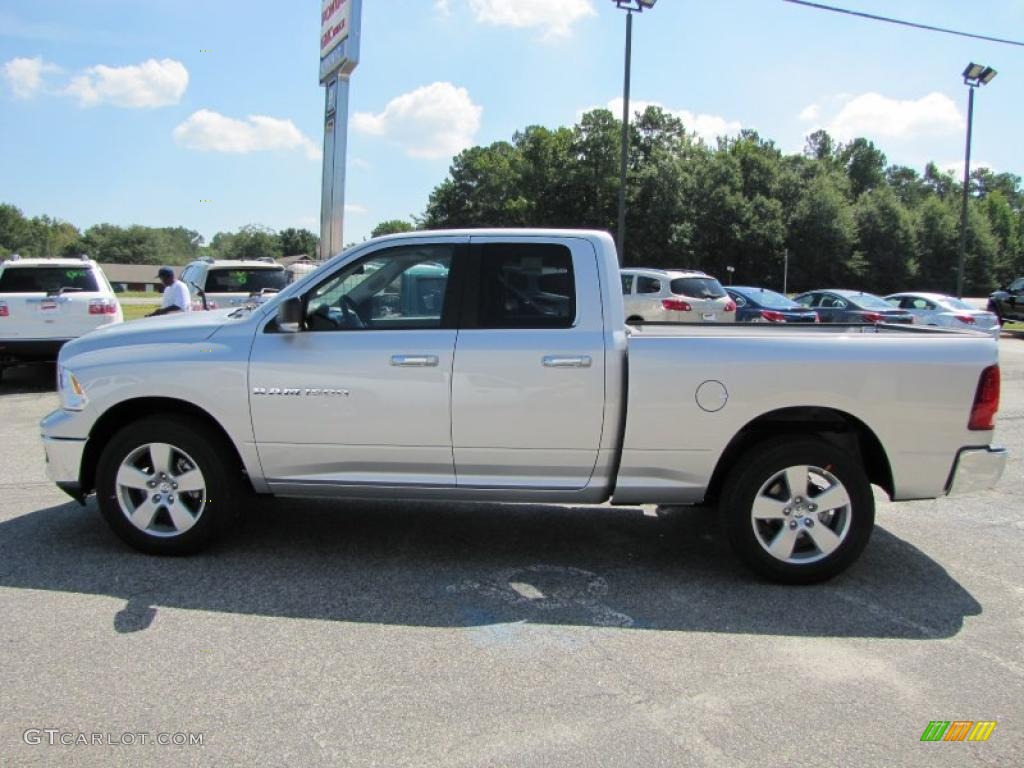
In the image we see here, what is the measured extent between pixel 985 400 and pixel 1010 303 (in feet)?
102

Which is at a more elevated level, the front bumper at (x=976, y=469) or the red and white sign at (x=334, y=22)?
the red and white sign at (x=334, y=22)

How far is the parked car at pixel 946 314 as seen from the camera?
2091 cm

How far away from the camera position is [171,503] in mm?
4500

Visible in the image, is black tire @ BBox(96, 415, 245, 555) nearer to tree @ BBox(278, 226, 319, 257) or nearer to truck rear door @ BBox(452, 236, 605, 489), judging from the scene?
truck rear door @ BBox(452, 236, 605, 489)

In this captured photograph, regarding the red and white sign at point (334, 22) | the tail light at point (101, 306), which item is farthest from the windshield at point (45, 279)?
the red and white sign at point (334, 22)

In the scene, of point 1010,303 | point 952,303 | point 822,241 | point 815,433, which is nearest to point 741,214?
point 822,241

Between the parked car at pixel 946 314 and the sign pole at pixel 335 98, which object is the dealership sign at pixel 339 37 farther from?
the parked car at pixel 946 314

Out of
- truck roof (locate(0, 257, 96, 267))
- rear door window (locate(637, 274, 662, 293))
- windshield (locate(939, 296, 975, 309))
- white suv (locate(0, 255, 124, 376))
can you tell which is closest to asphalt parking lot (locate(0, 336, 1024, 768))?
white suv (locate(0, 255, 124, 376))

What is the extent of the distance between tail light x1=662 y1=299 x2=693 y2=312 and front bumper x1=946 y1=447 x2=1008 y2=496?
12.3 m

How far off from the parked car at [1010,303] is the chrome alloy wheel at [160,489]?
3232cm

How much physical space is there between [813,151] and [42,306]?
12486 centimetres

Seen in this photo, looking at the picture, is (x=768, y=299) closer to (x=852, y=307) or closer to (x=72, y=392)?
(x=852, y=307)

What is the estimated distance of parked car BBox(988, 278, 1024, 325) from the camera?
2956 cm

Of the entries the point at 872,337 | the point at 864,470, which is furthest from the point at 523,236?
the point at 864,470
